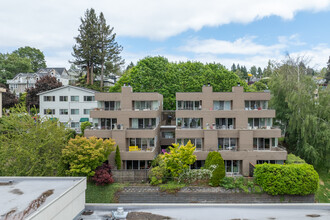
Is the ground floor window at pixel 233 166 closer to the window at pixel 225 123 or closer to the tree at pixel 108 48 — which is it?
the window at pixel 225 123

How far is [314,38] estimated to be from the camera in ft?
103

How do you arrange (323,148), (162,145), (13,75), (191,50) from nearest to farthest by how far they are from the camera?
(323,148)
(162,145)
(191,50)
(13,75)

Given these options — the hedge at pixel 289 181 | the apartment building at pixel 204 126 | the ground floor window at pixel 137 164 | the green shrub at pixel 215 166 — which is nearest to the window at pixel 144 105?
the apartment building at pixel 204 126

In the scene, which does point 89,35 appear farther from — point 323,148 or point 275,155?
point 323,148

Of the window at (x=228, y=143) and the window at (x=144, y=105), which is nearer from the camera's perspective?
the window at (x=228, y=143)

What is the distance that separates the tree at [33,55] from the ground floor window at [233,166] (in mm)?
85979


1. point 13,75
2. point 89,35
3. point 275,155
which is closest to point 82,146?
point 275,155

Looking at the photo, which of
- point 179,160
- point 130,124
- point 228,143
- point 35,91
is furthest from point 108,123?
point 35,91

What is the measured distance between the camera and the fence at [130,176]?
22.7 m

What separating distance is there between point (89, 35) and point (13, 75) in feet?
130

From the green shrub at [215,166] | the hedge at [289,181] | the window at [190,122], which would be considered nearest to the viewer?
the hedge at [289,181]

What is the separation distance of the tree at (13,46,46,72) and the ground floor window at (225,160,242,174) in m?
86.0

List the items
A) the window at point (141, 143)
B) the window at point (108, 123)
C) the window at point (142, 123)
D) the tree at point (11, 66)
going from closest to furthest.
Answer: the window at point (141, 143)
the window at point (142, 123)
the window at point (108, 123)
the tree at point (11, 66)

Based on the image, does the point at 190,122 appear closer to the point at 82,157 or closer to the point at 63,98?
the point at 82,157
